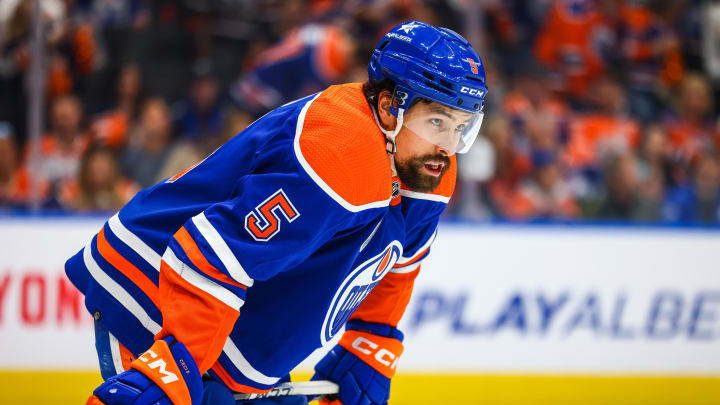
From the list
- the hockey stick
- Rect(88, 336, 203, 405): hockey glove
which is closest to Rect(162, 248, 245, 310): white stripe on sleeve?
Rect(88, 336, 203, 405): hockey glove

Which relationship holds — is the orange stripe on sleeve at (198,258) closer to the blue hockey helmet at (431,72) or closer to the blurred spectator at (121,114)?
the blue hockey helmet at (431,72)

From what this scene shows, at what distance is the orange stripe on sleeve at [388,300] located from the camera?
215 centimetres

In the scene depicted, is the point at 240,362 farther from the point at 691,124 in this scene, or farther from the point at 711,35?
the point at 711,35

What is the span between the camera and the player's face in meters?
1.78

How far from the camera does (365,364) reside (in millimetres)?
2104

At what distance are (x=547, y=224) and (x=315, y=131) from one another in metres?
2.66

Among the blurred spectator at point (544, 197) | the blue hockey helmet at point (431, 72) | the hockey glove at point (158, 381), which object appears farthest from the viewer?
the blurred spectator at point (544, 197)

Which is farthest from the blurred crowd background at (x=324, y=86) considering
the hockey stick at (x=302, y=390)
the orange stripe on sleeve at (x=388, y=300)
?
the hockey stick at (x=302, y=390)

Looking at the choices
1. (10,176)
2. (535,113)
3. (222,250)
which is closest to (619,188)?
(535,113)

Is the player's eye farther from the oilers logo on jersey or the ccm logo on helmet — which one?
the oilers logo on jersey

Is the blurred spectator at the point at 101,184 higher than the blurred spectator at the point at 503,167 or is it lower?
lower

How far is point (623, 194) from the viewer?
4.41 metres

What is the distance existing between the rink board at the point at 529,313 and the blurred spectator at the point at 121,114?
0.67 metres

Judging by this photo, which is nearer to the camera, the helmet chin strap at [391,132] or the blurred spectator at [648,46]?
the helmet chin strap at [391,132]
